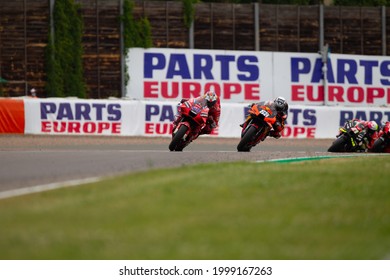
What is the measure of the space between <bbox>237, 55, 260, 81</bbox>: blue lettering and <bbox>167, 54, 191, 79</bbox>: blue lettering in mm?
2327

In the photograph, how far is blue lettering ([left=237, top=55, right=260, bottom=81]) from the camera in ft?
134

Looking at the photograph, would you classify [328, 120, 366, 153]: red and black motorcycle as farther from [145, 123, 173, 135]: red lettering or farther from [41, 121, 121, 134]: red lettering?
[41, 121, 121, 134]: red lettering

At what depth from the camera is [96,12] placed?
3966 cm

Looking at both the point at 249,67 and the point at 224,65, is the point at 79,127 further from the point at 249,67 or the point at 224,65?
the point at 249,67

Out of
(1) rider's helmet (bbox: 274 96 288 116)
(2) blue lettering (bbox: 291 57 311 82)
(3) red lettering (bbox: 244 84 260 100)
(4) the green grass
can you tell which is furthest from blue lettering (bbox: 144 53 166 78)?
(4) the green grass

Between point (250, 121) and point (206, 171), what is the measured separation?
8.19 meters

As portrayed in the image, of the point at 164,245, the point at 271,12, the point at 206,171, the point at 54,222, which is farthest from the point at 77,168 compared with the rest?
the point at 271,12

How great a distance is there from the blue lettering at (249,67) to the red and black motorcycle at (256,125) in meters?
18.8

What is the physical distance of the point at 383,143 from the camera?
2511 cm

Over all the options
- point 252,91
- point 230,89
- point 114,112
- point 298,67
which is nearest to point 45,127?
point 114,112

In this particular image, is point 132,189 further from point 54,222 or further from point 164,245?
point 164,245

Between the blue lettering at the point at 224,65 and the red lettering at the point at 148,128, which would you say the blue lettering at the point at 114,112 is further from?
the blue lettering at the point at 224,65

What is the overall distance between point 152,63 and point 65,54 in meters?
3.50

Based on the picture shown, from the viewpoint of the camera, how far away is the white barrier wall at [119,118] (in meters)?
31.1
